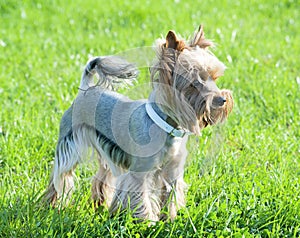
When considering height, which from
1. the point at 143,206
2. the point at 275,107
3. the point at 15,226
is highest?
the point at 275,107

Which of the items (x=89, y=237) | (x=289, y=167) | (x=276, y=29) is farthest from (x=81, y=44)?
(x=89, y=237)

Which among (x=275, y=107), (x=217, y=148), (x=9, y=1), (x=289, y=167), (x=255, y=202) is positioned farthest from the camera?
(x=9, y=1)

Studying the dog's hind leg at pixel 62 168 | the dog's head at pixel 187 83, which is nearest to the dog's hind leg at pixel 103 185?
the dog's hind leg at pixel 62 168

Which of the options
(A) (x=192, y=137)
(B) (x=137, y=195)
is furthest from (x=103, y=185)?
(A) (x=192, y=137)

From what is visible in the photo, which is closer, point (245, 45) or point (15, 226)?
point (15, 226)

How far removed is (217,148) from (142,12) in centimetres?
423

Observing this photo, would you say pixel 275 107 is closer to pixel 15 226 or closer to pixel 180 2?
pixel 15 226

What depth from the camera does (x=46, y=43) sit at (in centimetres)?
734

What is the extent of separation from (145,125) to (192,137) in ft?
1.76

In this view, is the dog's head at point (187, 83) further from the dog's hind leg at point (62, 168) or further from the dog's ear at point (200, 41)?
the dog's hind leg at point (62, 168)

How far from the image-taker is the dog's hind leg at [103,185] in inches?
163

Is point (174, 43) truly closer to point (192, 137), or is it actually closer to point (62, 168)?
point (192, 137)

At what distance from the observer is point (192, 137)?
391 cm

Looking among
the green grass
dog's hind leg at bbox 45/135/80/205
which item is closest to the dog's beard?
the green grass
